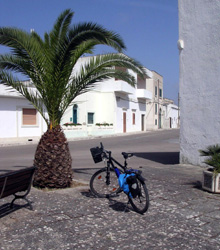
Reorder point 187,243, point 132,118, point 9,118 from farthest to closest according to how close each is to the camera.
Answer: point 132,118 → point 9,118 → point 187,243

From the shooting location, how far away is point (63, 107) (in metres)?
7.74

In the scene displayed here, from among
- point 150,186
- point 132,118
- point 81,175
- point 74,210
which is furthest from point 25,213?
point 132,118

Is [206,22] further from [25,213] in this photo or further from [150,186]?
[25,213]

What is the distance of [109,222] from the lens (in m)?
5.06

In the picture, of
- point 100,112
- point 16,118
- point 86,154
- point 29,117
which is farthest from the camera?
point 100,112

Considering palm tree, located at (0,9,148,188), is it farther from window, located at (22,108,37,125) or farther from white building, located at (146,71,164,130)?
white building, located at (146,71,164,130)

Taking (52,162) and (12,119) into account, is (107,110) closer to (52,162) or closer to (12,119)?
(12,119)

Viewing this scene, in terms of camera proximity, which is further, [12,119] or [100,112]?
[100,112]

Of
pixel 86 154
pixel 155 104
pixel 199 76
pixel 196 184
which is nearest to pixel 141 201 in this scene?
pixel 196 184

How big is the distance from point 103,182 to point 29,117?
69.3ft

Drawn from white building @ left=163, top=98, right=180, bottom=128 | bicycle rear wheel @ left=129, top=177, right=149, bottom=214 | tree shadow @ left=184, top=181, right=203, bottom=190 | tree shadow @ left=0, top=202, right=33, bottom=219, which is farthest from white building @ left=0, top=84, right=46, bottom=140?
white building @ left=163, top=98, right=180, bottom=128

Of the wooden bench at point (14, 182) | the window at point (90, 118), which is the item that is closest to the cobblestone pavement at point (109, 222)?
the wooden bench at point (14, 182)

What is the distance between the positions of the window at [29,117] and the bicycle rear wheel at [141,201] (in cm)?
2181

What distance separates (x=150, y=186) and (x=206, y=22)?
20.3 ft
